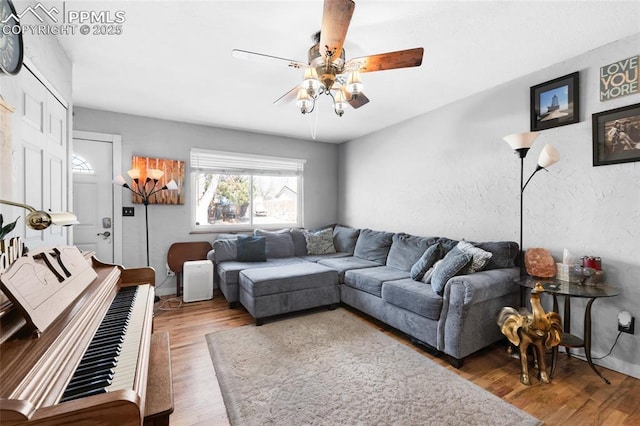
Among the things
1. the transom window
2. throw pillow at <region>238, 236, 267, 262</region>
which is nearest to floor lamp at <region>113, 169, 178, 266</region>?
the transom window

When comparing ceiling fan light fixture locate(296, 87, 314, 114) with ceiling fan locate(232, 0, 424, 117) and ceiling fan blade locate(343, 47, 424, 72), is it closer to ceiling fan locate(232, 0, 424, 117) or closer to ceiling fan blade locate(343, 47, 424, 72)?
ceiling fan locate(232, 0, 424, 117)

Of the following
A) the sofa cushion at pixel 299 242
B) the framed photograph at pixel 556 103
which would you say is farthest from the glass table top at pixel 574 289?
the sofa cushion at pixel 299 242

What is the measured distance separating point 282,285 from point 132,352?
81.4 inches

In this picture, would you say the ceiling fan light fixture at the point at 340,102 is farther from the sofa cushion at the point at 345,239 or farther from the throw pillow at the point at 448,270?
the sofa cushion at the point at 345,239

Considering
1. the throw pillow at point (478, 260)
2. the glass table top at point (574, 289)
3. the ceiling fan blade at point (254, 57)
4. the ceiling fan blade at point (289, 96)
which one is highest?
the ceiling fan blade at point (254, 57)

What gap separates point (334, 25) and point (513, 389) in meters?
2.55

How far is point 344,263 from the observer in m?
3.69

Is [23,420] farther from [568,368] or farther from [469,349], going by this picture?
[568,368]

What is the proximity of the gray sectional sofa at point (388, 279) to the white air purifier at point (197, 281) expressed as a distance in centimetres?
17

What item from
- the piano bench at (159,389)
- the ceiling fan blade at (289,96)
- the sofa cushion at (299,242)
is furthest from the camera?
the sofa cushion at (299,242)

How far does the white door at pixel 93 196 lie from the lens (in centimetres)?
338

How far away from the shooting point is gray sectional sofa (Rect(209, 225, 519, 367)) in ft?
7.28

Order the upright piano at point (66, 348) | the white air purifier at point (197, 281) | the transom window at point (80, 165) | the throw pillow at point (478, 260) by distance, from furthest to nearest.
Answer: the white air purifier at point (197, 281) < the transom window at point (80, 165) < the throw pillow at point (478, 260) < the upright piano at point (66, 348)

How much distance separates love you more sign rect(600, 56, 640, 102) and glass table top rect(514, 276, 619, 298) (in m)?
1.44
